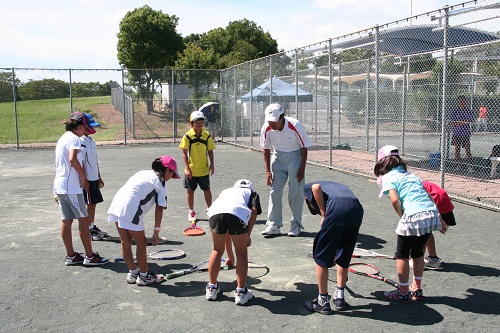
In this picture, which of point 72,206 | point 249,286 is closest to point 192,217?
point 72,206

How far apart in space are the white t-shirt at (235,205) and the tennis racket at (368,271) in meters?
1.63

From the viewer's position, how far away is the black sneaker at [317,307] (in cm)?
457

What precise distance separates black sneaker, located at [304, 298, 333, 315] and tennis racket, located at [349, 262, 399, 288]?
3.10 feet

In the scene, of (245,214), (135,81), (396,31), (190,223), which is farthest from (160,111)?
(245,214)

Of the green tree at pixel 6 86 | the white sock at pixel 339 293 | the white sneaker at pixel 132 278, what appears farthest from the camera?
the green tree at pixel 6 86

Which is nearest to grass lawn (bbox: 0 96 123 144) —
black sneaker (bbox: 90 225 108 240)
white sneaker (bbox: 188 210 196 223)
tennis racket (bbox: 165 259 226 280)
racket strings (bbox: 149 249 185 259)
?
white sneaker (bbox: 188 210 196 223)

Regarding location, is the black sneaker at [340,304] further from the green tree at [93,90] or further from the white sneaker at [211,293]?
the green tree at [93,90]

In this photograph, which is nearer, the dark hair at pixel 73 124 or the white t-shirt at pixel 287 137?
the dark hair at pixel 73 124

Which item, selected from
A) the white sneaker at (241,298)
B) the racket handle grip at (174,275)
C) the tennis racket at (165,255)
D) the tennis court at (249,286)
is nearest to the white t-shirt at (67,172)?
the tennis court at (249,286)

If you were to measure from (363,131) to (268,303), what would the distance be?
14.1m

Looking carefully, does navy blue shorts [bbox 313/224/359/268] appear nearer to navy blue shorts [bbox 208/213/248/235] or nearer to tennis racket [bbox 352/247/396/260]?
navy blue shorts [bbox 208/213/248/235]

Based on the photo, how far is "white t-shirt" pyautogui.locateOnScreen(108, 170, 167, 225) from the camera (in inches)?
203

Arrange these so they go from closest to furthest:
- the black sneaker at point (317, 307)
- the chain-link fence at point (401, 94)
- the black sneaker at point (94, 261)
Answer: the black sneaker at point (317, 307) < the black sneaker at point (94, 261) < the chain-link fence at point (401, 94)

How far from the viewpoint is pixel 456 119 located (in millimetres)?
12055
